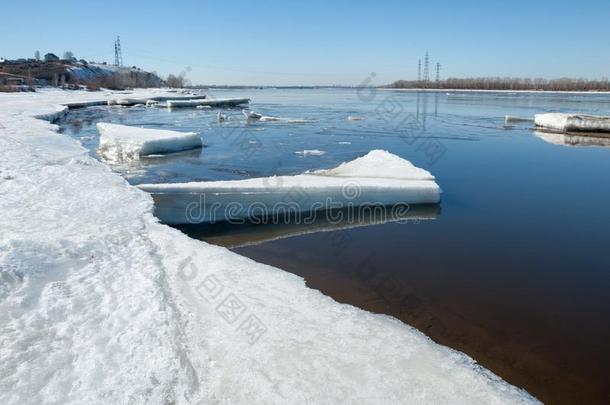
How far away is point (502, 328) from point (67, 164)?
7896 mm

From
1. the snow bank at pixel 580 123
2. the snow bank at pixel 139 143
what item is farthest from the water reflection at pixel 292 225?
the snow bank at pixel 580 123

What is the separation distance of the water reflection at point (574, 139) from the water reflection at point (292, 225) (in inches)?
435

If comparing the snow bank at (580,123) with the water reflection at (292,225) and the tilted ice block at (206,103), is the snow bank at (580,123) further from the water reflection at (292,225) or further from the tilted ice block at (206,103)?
the tilted ice block at (206,103)

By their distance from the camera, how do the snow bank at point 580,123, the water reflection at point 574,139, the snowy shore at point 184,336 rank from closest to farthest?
the snowy shore at point 184,336 → the water reflection at point 574,139 → the snow bank at point 580,123

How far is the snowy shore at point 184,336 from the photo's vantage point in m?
2.37

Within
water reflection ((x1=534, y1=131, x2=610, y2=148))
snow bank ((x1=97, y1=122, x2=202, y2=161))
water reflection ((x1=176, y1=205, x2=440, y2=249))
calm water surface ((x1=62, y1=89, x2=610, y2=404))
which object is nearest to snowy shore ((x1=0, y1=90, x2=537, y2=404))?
calm water surface ((x1=62, y1=89, x2=610, y2=404))

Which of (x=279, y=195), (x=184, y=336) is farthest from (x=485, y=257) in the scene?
(x=184, y=336)

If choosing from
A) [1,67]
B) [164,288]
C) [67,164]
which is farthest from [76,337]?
[1,67]

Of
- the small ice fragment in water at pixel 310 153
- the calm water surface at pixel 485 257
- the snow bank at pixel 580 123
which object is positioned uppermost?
the snow bank at pixel 580 123

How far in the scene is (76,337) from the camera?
2791 mm

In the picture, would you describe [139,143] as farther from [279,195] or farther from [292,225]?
[292,225]

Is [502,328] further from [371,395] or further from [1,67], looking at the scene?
[1,67]

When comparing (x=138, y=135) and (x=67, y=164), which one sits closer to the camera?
(x=67, y=164)

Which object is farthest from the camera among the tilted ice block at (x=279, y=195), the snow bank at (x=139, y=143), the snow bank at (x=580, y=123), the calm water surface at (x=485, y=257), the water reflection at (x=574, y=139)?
the snow bank at (x=580, y=123)
